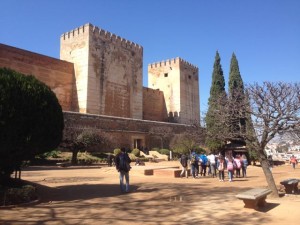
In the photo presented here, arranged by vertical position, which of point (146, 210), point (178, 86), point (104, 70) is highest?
point (178, 86)

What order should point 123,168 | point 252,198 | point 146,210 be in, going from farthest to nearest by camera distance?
point 123,168 < point 146,210 < point 252,198

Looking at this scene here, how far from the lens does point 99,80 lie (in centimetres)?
3097

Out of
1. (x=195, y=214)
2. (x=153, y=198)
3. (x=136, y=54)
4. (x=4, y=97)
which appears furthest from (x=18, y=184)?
(x=136, y=54)

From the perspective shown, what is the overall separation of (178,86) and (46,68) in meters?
19.0

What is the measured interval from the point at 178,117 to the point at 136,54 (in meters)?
11.1

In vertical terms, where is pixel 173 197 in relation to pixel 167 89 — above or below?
below

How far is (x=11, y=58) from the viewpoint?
84.0 feet

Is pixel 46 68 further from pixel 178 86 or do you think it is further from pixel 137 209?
pixel 137 209

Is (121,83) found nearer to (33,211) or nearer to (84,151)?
(84,151)

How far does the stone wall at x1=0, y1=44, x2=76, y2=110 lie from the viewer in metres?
25.5

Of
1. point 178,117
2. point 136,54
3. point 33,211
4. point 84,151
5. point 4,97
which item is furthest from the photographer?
point 178,117

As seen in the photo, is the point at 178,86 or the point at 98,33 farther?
the point at 178,86

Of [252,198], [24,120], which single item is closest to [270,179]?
[252,198]

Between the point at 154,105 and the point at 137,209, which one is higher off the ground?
the point at 154,105
